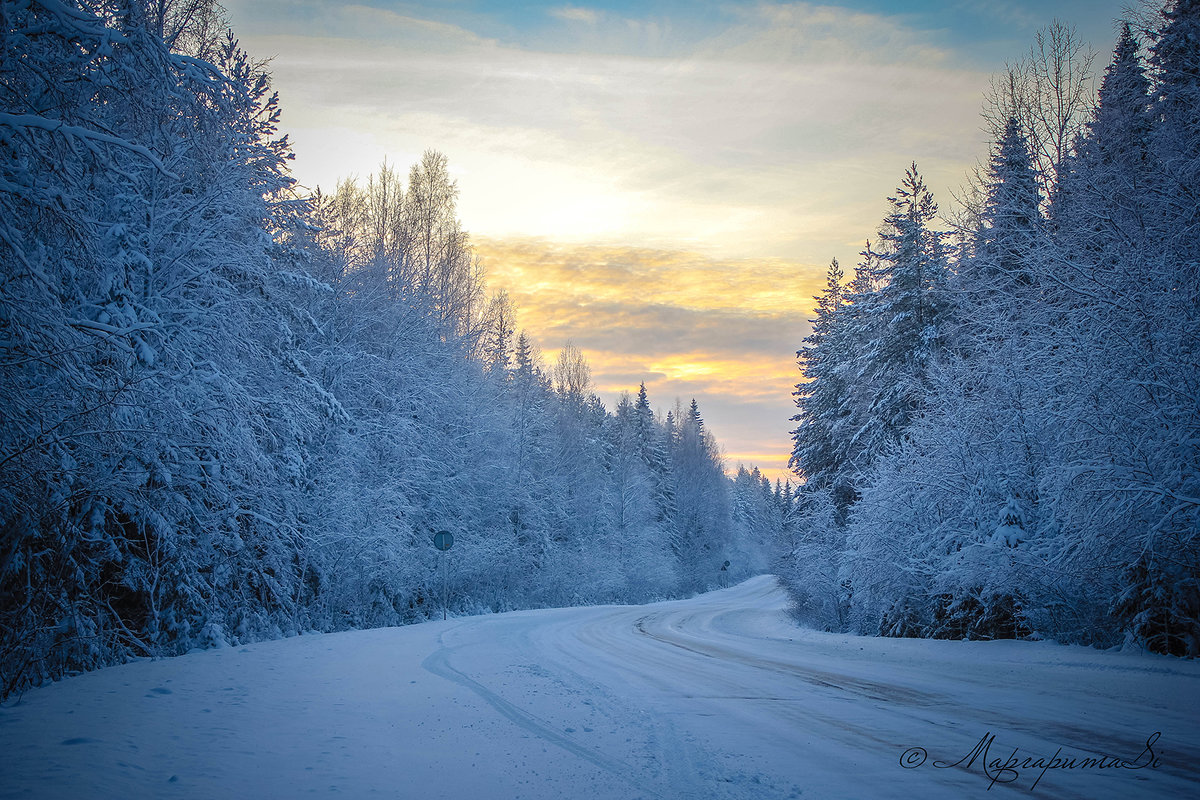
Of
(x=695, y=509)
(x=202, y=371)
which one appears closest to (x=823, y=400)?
(x=202, y=371)

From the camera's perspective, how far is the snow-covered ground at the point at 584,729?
4.11m

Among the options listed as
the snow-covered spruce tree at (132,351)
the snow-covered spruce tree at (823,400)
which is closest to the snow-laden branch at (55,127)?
the snow-covered spruce tree at (132,351)

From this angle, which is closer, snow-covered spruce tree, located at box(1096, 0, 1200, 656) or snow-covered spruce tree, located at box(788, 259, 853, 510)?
snow-covered spruce tree, located at box(1096, 0, 1200, 656)

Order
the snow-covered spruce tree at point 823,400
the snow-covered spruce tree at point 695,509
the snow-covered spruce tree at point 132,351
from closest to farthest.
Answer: the snow-covered spruce tree at point 132,351
the snow-covered spruce tree at point 823,400
the snow-covered spruce tree at point 695,509

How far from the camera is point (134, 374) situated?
831 cm

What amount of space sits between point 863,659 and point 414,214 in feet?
84.1

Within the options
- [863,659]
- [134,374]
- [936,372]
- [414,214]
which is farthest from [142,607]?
[414,214]

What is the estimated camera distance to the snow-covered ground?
13.5ft

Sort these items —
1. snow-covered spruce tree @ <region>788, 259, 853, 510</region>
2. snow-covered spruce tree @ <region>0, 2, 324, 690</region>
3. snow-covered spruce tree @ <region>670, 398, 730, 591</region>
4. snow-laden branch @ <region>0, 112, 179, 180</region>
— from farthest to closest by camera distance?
1. snow-covered spruce tree @ <region>670, 398, 730, 591</region>
2. snow-covered spruce tree @ <region>788, 259, 853, 510</region>
3. snow-covered spruce tree @ <region>0, 2, 324, 690</region>
4. snow-laden branch @ <region>0, 112, 179, 180</region>

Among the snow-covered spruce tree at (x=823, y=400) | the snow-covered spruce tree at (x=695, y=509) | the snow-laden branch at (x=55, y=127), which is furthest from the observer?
the snow-covered spruce tree at (x=695, y=509)

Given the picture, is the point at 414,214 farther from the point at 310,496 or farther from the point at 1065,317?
the point at 1065,317

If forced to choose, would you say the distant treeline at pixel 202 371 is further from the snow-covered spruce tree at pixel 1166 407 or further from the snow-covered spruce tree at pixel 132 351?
the snow-covered spruce tree at pixel 1166 407

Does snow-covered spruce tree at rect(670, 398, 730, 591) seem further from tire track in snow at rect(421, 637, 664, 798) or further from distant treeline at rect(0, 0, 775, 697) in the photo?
tire track in snow at rect(421, 637, 664, 798)

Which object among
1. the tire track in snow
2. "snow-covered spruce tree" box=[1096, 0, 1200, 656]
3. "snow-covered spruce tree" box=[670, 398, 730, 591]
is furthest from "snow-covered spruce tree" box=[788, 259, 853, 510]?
"snow-covered spruce tree" box=[670, 398, 730, 591]
